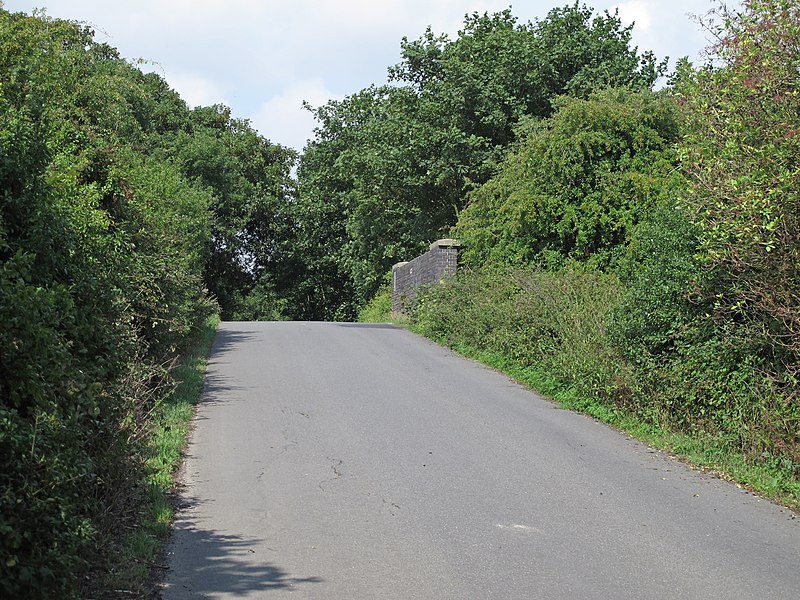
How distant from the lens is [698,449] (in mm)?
11164

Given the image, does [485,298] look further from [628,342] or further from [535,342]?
[628,342]

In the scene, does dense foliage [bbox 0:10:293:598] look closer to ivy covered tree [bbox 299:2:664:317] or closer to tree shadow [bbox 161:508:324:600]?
tree shadow [bbox 161:508:324:600]

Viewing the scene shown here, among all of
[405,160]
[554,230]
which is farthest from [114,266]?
[405,160]

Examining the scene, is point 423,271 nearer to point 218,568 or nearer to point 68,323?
point 218,568

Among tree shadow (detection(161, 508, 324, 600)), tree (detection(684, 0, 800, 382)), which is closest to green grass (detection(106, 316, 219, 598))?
tree shadow (detection(161, 508, 324, 600))

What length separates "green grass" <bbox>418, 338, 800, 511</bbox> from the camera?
9.48 m

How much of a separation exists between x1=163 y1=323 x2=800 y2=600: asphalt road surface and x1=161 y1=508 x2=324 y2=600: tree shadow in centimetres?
2

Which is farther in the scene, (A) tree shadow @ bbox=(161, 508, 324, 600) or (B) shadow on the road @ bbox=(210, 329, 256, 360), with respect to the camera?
(B) shadow on the road @ bbox=(210, 329, 256, 360)

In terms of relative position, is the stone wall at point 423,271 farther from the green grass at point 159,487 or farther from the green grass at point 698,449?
the green grass at point 159,487

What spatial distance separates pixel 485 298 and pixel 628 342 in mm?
8737

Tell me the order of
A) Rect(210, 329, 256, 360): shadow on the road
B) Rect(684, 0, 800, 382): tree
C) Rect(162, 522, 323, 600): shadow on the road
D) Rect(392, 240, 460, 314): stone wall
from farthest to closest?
Rect(392, 240, 460, 314): stone wall < Rect(210, 329, 256, 360): shadow on the road < Rect(684, 0, 800, 382): tree < Rect(162, 522, 323, 600): shadow on the road

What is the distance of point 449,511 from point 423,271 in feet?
72.8

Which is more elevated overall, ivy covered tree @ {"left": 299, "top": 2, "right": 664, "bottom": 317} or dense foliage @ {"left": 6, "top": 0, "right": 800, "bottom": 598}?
ivy covered tree @ {"left": 299, "top": 2, "right": 664, "bottom": 317}

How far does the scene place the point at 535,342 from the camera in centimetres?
1809
